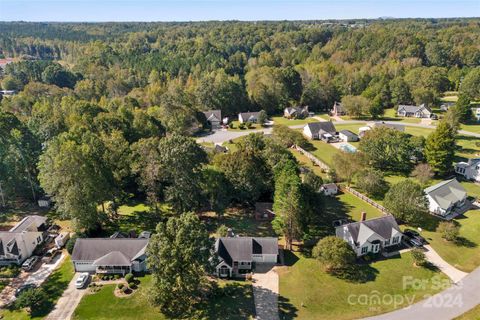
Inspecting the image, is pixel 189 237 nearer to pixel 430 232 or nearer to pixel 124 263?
pixel 124 263

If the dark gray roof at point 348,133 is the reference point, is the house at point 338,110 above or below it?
A: above

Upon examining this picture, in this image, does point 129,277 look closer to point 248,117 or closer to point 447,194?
point 447,194

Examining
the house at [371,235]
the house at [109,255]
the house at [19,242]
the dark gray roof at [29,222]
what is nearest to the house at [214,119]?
the dark gray roof at [29,222]

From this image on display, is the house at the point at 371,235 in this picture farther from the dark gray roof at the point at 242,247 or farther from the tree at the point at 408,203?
the dark gray roof at the point at 242,247

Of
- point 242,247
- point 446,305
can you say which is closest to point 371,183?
point 446,305

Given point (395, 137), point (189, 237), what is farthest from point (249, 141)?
point (189, 237)
